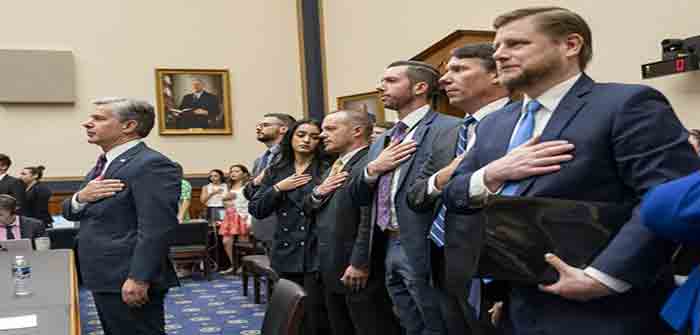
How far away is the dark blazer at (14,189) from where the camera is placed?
844cm

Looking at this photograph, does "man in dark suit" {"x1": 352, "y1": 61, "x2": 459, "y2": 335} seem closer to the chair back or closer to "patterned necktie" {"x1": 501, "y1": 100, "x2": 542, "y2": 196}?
"patterned necktie" {"x1": 501, "y1": 100, "x2": 542, "y2": 196}

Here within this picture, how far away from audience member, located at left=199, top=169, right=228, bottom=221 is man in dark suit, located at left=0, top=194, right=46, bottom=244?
333 centimetres

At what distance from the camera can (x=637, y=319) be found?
68.7 inches

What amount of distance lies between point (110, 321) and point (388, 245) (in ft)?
4.20

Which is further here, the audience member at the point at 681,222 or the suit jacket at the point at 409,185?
the suit jacket at the point at 409,185

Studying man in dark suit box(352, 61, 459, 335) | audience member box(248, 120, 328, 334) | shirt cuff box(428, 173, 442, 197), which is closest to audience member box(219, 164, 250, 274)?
audience member box(248, 120, 328, 334)

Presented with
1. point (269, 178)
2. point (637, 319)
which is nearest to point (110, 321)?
point (269, 178)

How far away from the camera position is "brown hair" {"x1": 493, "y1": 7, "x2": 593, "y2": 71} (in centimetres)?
192

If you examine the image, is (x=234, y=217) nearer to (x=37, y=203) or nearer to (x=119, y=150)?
(x=37, y=203)

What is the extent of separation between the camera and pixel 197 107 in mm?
11742

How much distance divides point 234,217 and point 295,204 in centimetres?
490

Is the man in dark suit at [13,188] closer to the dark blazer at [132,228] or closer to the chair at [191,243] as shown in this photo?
the chair at [191,243]

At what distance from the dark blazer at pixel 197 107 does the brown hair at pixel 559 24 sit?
10169 millimetres

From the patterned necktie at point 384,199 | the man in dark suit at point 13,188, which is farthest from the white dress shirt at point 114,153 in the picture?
the man in dark suit at point 13,188
